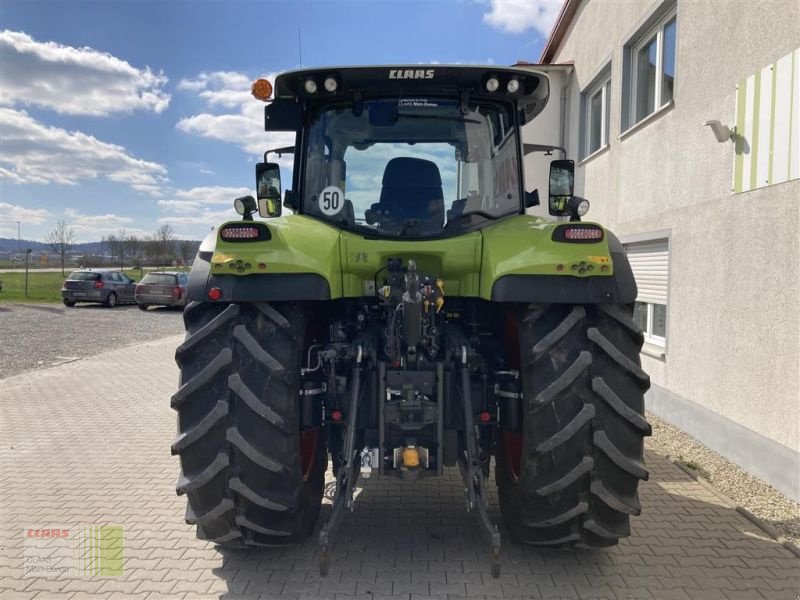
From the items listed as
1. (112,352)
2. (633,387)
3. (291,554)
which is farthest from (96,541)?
(112,352)

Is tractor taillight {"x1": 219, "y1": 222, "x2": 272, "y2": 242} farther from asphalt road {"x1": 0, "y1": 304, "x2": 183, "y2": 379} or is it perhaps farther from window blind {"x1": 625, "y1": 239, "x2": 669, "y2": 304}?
asphalt road {"x1": 0, "y1": 304, "x2": 183, "y2": 379}

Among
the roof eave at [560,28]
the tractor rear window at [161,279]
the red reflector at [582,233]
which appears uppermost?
the roof eave at [560,28]

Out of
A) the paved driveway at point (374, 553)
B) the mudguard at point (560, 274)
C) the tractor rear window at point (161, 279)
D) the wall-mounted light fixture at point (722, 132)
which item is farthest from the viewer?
the tractor rear window at point (161, 279)

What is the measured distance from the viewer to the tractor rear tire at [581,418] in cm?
300

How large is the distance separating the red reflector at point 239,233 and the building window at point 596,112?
7815mm

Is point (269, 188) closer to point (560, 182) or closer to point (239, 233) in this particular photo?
point (239, 233)

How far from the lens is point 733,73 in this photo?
5.52 metres

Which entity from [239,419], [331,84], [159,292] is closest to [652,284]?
[331,84]

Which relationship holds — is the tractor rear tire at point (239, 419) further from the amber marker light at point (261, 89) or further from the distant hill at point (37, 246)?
the distant hill at point (37, 246)

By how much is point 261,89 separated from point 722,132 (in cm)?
428

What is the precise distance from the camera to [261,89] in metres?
3.59

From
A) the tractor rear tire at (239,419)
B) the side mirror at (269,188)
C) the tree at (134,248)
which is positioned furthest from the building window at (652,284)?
the tree at (134,248)

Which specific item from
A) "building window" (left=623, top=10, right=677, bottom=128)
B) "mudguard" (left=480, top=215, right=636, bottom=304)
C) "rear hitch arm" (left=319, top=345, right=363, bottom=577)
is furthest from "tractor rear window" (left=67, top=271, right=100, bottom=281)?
"mudguard" (left=480, top=215, right=636, bottom=304)

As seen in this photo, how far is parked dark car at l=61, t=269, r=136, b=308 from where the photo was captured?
23031mm
